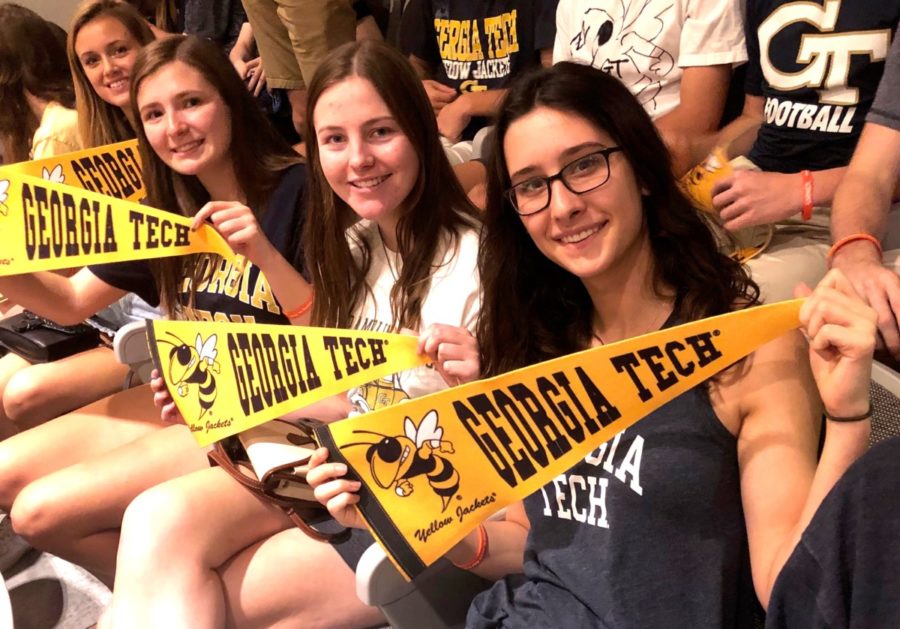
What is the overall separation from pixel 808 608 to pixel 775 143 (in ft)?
4.14

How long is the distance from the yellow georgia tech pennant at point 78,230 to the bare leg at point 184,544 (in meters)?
0.49

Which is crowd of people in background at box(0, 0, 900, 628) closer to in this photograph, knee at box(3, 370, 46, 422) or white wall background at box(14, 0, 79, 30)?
knee at box(3, 370, 46, 422)

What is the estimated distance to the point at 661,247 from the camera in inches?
45.7

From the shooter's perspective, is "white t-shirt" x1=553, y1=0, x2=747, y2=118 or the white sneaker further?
the white sneaker

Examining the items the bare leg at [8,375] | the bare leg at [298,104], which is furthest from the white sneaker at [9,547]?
the bare leg at [298,104]

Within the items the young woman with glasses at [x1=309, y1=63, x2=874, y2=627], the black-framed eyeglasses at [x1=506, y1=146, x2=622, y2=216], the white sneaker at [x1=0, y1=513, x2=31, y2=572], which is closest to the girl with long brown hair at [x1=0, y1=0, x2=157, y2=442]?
the white sneaker at [x1=0, y1=513, x2=31, y2=572]

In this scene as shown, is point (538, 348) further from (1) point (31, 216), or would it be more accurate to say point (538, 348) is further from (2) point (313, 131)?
(1) point (31, 216)

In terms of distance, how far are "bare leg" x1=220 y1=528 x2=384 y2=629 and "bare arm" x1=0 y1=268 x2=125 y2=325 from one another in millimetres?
950

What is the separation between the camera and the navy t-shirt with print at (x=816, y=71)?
1544mm

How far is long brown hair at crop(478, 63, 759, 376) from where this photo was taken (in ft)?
3.67

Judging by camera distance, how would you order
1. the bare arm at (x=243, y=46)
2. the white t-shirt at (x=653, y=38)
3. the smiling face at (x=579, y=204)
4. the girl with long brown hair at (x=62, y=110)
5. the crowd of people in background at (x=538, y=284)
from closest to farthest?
1. the crowd of people in background at (x=538, y=284)
2. the smiling face at (x=579, y=204)
3. the white t-shirt at (x=653, y=38)
4. the girl with long brown hair at (x=62, y=110)
5. the bare arm at (x=243, y=46)

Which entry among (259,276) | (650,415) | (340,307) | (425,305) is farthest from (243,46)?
(650,415)

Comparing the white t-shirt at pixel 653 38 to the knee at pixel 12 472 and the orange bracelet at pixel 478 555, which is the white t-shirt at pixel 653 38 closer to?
the orange bracelet at pixel 478 555

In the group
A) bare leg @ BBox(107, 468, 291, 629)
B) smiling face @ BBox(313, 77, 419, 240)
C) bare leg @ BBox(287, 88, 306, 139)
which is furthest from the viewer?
bare leg @ BBox(287, 88, 306, 139)
